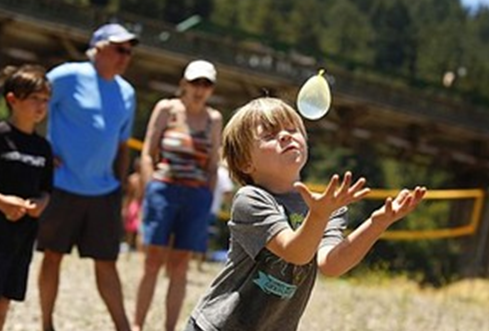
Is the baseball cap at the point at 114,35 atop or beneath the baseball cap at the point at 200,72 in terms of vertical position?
atop

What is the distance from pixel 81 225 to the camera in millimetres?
5734

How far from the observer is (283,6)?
89.4m

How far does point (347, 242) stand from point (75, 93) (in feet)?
9.65

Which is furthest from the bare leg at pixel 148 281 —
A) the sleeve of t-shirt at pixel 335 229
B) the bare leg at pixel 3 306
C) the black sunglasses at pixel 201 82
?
the sleeve of t-shirt at pixel 335 229

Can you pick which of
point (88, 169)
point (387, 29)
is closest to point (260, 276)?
point (88, 169)

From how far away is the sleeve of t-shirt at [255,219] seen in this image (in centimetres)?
313

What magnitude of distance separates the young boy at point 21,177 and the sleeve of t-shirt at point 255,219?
5.65 feet

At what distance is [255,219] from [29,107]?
200cm

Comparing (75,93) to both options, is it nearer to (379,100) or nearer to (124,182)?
(124,182)

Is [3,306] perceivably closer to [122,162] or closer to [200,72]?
[122,162]

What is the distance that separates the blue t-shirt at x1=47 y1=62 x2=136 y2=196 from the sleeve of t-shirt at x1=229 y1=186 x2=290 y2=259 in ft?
8.32

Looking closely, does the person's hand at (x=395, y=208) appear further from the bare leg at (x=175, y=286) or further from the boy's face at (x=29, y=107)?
the bare leg at (x=175, y=286)

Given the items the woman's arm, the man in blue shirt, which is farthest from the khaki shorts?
the woman's arm

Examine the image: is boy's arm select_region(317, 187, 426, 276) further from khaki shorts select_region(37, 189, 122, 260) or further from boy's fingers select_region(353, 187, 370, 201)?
khaki shorts select_region(37, 189, 122, 260)
